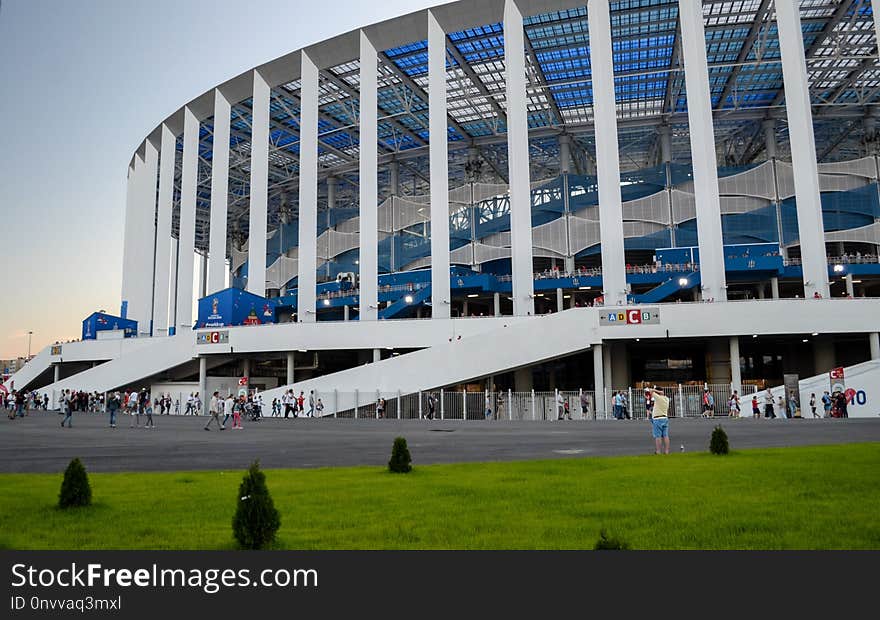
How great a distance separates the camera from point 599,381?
3303 centimetres

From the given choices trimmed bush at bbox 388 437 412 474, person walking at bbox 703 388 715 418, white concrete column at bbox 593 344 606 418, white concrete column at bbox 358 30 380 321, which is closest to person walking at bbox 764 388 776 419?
person walking at bbox 703 388 715 418

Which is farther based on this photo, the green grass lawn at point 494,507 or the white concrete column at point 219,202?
the white concrete column at point 219,202

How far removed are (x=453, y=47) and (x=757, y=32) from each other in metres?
20.3

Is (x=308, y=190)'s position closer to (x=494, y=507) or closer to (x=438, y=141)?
(x=438, y=141)

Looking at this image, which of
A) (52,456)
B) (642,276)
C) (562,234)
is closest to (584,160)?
(562,234)

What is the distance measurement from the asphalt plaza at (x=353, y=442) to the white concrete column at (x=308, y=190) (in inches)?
756

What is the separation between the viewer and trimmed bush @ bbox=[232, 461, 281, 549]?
5.88m

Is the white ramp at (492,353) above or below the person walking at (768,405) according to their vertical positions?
above

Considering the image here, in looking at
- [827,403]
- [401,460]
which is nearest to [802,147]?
[827,403]

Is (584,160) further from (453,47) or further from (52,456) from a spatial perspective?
(52,456)

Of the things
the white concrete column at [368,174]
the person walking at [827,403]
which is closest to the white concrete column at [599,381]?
the person walking at [827,403]

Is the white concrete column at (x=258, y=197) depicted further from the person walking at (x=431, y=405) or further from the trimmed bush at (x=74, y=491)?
the trimmed bush at (x=74, y=491)

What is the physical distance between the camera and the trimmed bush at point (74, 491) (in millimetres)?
8164

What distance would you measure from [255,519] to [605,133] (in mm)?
36760
